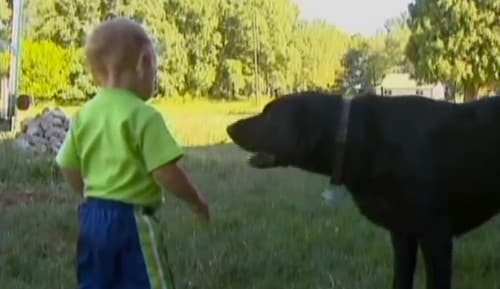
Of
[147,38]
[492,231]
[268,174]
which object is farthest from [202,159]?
[147,38]

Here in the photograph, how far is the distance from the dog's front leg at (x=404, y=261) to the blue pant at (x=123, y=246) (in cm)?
159

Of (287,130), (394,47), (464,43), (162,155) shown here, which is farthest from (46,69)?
(162,155)

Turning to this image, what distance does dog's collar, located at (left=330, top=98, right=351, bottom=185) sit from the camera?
3.95 metres

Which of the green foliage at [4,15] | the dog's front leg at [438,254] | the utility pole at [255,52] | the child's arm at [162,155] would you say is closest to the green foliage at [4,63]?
the dog's front leg at [438,254]

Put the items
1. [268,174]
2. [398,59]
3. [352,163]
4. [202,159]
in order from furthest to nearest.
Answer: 1. [398,59]
2. [202,159]
3. [268,174]
4. [352,163]

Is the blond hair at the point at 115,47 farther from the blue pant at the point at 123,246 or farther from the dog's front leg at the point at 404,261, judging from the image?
the dog's front leg at the point at 404,261

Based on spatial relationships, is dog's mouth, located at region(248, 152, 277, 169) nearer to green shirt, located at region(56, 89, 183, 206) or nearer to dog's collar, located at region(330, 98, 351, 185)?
dog's collar, located at region(330, 98, 351, 185)

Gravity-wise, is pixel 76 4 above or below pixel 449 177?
above

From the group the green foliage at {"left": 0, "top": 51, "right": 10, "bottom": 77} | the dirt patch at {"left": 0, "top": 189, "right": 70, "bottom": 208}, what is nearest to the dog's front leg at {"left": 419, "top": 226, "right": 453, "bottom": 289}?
the dirt patch at {"left": 0, "top": 189, "right": 70, "bottom": 208}

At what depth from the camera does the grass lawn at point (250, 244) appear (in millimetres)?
4680

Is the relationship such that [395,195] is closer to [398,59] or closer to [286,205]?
[286,205]

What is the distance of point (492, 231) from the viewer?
19.1ft

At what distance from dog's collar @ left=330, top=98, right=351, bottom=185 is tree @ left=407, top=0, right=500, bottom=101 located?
108ft

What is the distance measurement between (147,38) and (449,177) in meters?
1.64
